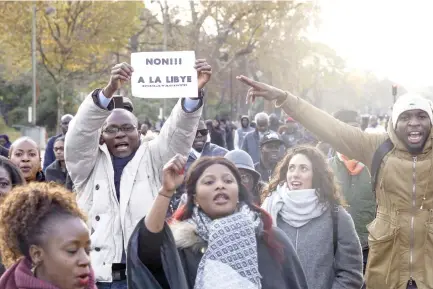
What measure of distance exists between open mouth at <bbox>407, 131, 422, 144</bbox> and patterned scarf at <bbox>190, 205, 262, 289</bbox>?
5.46ft

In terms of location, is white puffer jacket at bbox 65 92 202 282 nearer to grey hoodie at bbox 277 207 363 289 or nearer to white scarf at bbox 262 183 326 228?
white scarf at bbox 262 183 326 228

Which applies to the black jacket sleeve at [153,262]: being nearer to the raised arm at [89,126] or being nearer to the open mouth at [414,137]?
the raised arm at [89,126]

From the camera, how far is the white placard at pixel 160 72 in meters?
4.99

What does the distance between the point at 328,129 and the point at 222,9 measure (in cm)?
2711

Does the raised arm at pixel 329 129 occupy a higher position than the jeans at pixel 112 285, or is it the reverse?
the raised arm at pixel 329 129

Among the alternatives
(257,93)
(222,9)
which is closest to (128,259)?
(257,93)

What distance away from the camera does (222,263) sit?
393 cm

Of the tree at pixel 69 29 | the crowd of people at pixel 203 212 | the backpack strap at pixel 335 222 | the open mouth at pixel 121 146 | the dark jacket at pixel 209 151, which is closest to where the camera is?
the crowd of people at pixel 203 212

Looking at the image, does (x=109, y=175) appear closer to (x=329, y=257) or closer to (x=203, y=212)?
(x=203, y=212)

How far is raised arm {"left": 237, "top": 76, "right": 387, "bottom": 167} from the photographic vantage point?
17.3 ft

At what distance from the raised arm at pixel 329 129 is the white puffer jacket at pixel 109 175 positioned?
2.22 ft

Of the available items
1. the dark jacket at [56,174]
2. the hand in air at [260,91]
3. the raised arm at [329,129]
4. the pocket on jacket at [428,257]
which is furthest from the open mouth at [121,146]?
the dark jacket at [56,174]

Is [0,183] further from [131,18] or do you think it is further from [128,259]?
[131,18]

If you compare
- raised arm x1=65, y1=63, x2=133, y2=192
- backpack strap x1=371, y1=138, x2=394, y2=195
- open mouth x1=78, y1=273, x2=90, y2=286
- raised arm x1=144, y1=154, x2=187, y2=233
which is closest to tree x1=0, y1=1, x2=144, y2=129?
backpack strap x1=371, y1=138, x2=394, y2=195
